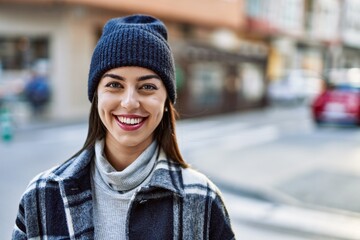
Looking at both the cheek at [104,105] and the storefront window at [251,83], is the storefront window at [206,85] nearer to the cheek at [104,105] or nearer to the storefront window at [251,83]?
the storefront window at [251,83]

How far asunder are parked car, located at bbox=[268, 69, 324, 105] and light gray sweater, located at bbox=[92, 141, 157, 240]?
845 inches

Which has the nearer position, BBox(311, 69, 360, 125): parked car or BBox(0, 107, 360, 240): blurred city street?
BBox(0, 107, 360, 240): blurred city street

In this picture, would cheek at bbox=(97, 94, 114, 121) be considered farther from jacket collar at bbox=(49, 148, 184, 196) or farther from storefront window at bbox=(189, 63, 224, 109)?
storefront window at bbox=(189, 63, 224, 109)

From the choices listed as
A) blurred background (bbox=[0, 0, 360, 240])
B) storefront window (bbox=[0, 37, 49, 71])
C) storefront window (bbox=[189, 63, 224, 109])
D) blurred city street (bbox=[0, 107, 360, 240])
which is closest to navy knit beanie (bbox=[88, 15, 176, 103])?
blurred background (bbox=[0, 0, 360, 240])

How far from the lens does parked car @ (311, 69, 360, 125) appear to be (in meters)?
13.8

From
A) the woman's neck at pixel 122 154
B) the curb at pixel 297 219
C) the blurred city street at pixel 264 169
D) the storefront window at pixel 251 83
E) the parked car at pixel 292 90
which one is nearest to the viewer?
the woman's neck at pixel 122 154

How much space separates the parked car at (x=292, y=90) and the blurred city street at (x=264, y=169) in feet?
26.6

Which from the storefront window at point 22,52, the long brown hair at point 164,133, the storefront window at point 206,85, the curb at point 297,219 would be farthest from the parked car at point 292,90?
the long brown hair at point 164,133

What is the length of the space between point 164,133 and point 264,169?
6.77 meters

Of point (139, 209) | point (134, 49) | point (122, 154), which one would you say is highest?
point (134, 49)

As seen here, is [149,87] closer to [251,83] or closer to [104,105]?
[104,105]

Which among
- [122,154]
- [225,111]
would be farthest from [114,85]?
[225,111]

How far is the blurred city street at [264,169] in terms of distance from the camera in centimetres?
575

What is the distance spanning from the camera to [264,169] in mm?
8328
